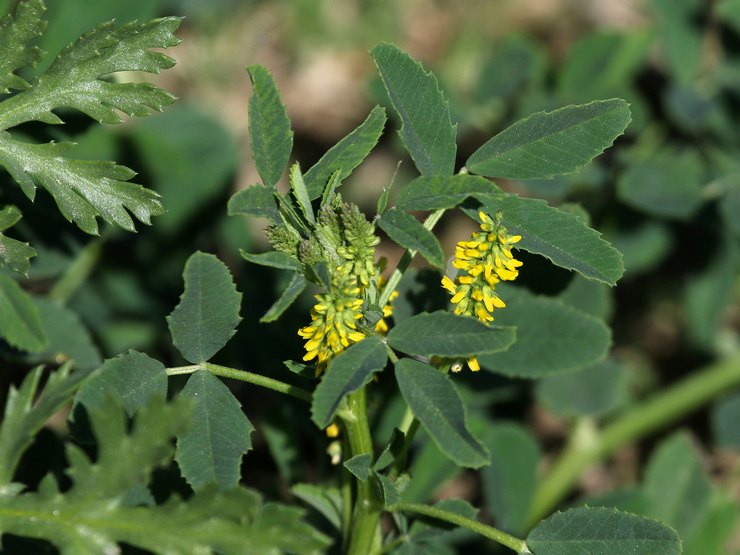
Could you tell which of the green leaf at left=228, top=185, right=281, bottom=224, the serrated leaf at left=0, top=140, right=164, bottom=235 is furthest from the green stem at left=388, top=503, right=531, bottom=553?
the serrated leaf at left=0, top=140, right=164, bottom=235

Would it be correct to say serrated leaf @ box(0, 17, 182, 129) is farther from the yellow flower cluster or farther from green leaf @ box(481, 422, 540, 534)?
green leaf @ box(481, 422, 540, 534)

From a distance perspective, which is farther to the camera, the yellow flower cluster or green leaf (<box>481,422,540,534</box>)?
green leaf (<box>481,422,540,534</box>)

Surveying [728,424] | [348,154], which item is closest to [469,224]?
[728,424]

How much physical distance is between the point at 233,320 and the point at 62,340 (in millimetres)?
728

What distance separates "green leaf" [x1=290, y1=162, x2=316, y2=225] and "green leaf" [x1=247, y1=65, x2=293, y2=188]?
0.11 metres

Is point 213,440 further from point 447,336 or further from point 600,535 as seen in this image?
point 600,535

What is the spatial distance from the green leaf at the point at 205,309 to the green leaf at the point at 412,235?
0.95ft

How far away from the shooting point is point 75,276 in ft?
8.36

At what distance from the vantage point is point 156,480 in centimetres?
159

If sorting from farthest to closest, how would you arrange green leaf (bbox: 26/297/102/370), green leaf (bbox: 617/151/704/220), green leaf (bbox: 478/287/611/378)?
green leaf (bbox: 617/151/704/220) → green leaf (bbox: 26/297/102/370) → green leaf (bbox: 478/287/611/378)

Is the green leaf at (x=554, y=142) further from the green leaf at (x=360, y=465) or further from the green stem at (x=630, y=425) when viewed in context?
the green stem at (x=630, y=425)

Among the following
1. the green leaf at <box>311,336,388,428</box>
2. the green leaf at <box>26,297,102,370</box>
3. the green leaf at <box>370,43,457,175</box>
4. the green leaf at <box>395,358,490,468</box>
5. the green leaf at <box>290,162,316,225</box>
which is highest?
the green leaf at <box>370,43,457,175</box>

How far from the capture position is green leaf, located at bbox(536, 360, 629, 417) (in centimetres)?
253

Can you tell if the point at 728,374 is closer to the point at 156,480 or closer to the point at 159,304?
the point at 159,304
